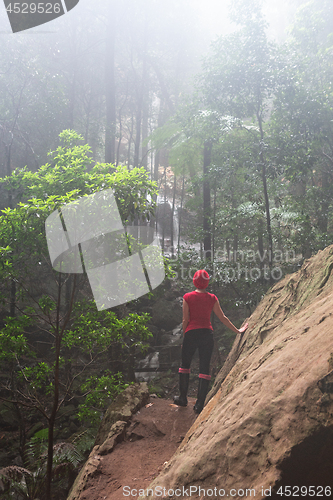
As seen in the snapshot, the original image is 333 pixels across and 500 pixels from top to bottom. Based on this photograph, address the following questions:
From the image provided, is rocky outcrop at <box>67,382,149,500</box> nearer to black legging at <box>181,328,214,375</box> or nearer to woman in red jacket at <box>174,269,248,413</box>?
woman in red jacket at <box>174,269,248,413</box>

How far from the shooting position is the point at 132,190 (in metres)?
4.30

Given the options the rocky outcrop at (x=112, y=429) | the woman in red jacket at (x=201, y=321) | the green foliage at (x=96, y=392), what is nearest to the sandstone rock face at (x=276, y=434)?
the rocky outcrop at (x=112, y=429)

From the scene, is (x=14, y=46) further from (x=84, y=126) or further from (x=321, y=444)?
(x=321, y=444)

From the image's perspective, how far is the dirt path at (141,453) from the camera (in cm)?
278

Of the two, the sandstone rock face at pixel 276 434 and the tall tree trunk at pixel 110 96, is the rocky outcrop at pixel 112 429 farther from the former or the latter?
the tall tree trunk at pixel 110 96

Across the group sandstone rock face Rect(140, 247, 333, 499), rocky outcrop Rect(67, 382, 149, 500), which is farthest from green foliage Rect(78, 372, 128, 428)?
sandstone rock face Rect(140, 247, 333, 499)

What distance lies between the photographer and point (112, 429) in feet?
12.5

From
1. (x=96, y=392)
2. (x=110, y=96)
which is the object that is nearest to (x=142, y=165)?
(x=110, y=96)

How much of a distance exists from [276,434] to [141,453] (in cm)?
255

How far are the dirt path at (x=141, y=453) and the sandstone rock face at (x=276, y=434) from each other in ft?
3.89

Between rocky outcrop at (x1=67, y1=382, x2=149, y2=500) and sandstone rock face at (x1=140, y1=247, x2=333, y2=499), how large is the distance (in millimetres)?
1547

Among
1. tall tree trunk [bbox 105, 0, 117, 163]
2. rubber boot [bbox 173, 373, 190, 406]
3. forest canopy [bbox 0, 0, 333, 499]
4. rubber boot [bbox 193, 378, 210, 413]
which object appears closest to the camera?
rubber boot [bbox 193, 378, 210, 413]

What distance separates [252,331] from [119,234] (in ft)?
7.85

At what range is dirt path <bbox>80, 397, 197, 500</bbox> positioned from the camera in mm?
2781
